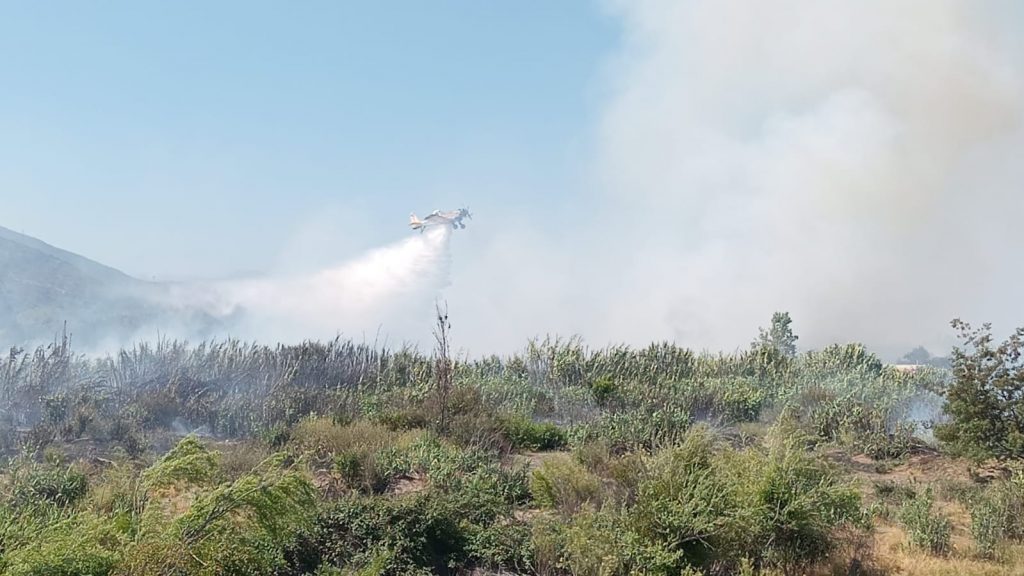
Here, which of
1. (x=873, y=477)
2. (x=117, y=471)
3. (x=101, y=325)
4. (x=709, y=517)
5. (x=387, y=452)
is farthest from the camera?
(x=101, y=325)

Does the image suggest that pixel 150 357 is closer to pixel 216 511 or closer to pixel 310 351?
pixel 310 351

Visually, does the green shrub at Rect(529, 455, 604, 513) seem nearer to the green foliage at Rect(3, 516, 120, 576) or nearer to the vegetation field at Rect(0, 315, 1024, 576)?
the vegetation field at Rect(0, 315, 1024, 576)

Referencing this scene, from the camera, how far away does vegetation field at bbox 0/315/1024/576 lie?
7.63 meters

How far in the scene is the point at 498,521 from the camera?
9719mm

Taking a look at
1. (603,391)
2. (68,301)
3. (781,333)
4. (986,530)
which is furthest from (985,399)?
(68,301)

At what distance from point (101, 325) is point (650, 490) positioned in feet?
165

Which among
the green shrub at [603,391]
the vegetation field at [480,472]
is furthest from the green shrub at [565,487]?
the green shrub at [603,391]

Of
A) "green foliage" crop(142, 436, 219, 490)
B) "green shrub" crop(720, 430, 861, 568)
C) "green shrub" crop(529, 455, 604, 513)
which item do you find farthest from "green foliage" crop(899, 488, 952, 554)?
"green foliage" crop(142, 436, 219, 490)

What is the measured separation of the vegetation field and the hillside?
2831 centimetres

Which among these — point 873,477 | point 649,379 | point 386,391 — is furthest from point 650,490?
point 649,379

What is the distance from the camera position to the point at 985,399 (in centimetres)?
1455

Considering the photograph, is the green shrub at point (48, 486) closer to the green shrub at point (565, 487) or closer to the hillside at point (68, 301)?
the green shrub at point (565, 487)

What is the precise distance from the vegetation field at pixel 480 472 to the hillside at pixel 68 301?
28.3 m

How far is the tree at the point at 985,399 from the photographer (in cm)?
1418
